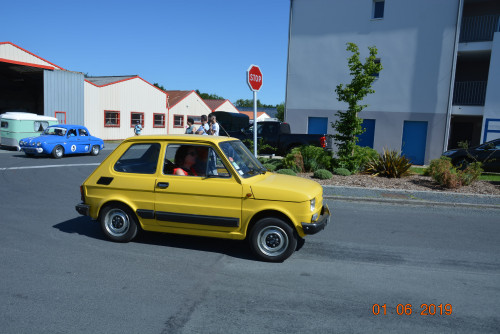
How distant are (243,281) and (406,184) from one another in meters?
7.52

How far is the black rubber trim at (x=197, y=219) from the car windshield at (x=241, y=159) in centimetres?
66

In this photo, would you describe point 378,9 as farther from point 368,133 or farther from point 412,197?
point 412,197

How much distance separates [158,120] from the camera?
36.2 metres

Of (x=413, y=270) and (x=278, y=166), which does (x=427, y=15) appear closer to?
(x=278, y=166)

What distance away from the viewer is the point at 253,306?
3742 mm

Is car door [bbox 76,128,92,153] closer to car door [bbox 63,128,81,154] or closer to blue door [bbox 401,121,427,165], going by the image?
car door [bbox 63,128,81,154]

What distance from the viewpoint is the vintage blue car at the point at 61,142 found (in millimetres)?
16500

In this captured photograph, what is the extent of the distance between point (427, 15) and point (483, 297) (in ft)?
56.5

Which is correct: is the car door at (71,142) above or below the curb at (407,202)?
above

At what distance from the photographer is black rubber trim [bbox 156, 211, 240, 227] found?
4.95 meters

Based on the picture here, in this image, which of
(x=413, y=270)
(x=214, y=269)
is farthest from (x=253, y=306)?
(x=413, y=270)
